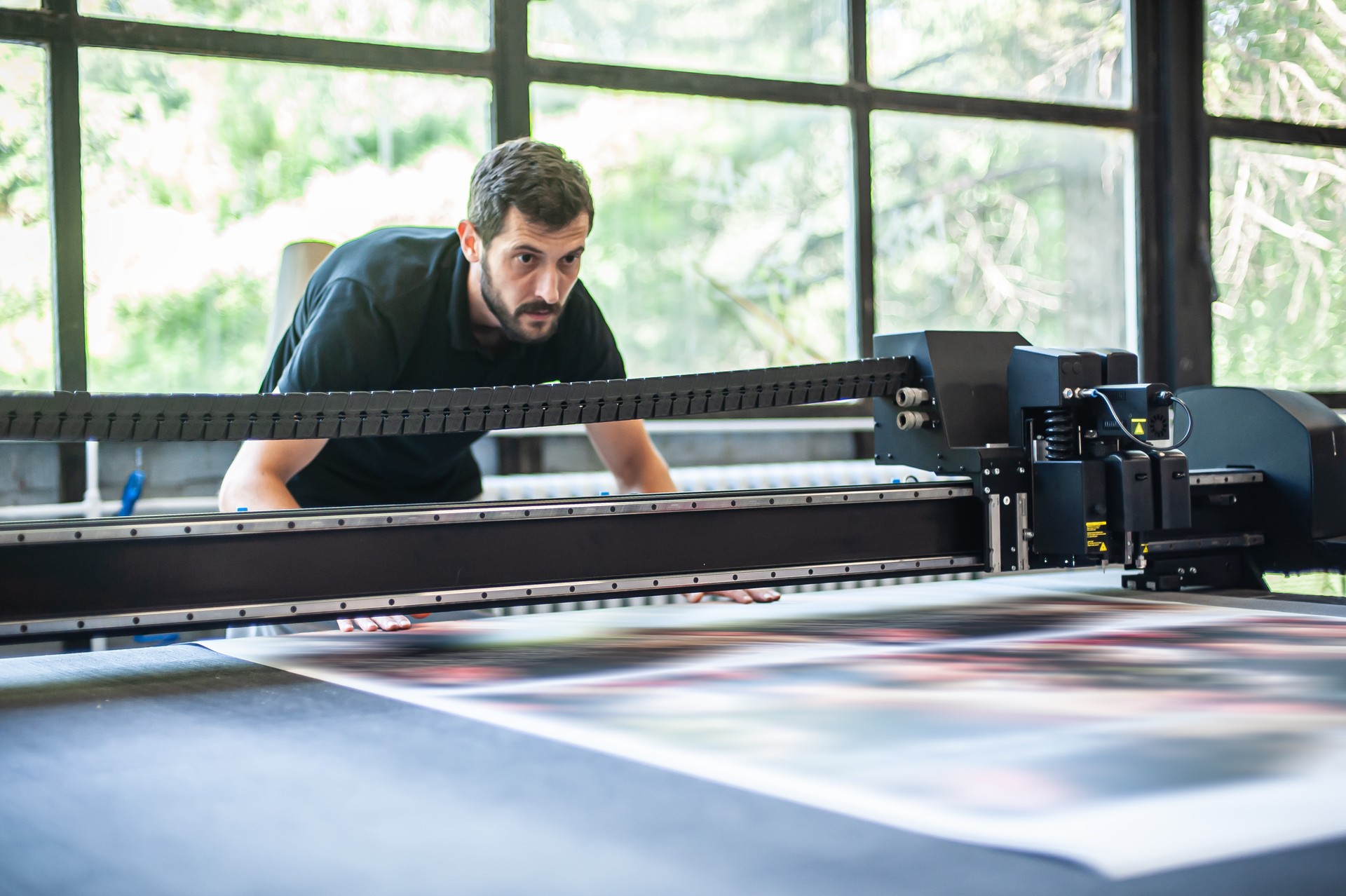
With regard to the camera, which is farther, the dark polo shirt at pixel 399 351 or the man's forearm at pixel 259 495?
the dark polo shirt at pixel 399 351

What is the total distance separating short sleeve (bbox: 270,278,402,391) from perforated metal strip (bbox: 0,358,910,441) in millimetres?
385

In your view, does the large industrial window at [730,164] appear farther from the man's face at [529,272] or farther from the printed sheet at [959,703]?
the printed sheet at [959,703]

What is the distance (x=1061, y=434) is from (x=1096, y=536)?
0.14 metres

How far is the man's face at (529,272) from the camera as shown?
6.03 ft

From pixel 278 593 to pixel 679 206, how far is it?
2.59 meters

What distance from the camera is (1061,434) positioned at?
5.10 feet

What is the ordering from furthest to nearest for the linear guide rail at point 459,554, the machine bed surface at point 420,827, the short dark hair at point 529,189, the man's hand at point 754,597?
the short dark hair at point 529,189, the man's hand at point 754,597, the linear guide rail at point 459,554, the machine bed surface at point 420,827

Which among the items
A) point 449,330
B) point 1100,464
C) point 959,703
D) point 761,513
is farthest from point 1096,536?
point 449,330

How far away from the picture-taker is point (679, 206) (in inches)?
142

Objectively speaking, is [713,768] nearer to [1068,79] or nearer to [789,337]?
[789,337]

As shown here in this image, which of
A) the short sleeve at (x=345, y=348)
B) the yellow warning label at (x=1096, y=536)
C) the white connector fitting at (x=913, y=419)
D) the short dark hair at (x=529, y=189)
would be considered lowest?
the yellow warning label at (x=1096, y=536)

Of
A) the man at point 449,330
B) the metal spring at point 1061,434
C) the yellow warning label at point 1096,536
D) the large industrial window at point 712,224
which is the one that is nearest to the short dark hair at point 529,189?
the man at point 449,330

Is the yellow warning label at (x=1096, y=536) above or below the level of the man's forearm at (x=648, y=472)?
below

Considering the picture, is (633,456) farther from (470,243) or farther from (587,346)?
(470,243)
